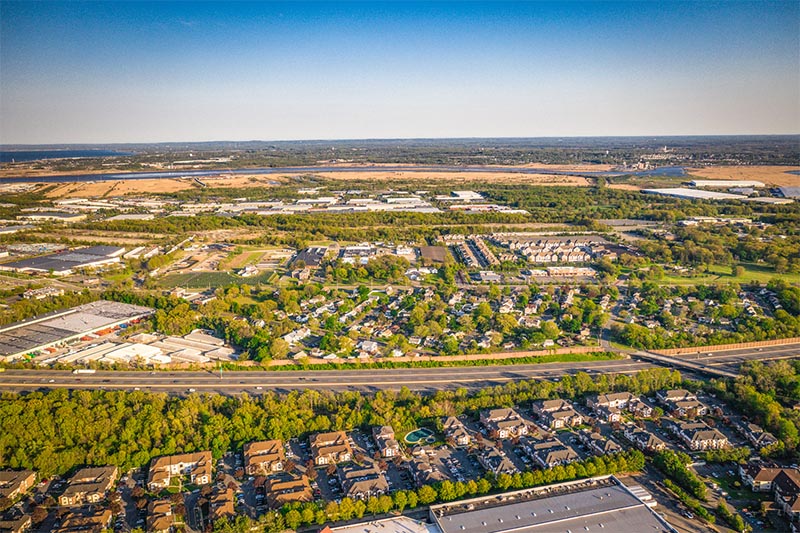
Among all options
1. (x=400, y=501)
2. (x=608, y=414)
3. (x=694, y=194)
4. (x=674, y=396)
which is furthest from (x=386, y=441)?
(x=694, y=194)

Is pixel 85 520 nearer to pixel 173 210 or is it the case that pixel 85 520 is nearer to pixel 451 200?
pixel 173 210

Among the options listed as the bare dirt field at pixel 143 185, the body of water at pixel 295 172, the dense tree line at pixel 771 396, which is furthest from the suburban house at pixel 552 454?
the body of water at pixel 295 172

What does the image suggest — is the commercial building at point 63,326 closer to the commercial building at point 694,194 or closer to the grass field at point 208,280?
the grass field at point 208,280

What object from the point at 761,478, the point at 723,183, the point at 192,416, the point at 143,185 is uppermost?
the point at 143,185

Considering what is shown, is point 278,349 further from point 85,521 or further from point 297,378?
point 85,521

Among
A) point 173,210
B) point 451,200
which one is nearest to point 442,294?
point 451,200
